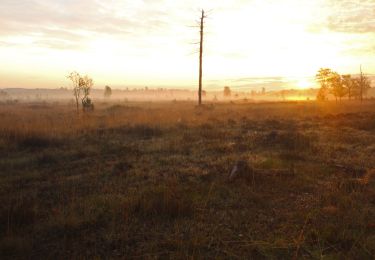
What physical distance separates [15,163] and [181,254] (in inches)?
324

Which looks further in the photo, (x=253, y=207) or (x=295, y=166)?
(x=295, y=166)

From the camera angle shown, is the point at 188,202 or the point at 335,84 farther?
the point at 335,84

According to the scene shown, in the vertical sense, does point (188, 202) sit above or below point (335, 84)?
below

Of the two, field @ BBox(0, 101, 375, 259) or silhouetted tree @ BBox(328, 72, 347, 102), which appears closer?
field @ BBox(0, 101, 375, 259)

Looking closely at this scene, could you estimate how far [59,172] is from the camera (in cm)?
971

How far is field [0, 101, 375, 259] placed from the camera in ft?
16.5

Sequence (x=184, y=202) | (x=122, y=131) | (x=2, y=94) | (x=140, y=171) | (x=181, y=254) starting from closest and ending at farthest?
(x=181, y=254), (x=184, y=202), (x=140, y=171), (x=122, y=131), (x=2, y=94)

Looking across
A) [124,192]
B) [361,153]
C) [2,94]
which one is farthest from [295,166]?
[2,94]

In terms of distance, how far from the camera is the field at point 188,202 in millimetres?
5023

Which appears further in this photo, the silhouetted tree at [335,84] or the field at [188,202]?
the silhouetted tree at [335,84]

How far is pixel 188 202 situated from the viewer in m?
6.60

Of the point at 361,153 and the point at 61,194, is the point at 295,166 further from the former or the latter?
the point at 61,194

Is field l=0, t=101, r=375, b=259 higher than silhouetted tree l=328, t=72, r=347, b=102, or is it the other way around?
silhouetted tree l=328, t=72, r=347, b=102

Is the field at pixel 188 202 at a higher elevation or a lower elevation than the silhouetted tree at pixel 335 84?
lower
